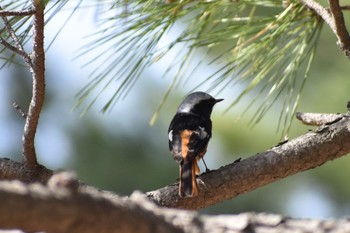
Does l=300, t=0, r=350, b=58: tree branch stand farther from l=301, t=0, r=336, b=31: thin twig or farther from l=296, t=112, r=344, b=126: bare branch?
l=296, t=112, r=344, b=126: bare branch

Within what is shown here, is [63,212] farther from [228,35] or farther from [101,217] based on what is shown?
[228,35]

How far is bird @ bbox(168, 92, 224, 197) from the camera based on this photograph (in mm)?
1963

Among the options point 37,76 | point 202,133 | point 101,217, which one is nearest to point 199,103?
point 202,133

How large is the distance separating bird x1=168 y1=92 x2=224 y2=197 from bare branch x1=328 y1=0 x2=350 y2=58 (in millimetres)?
414

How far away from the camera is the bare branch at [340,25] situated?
1.52 metres

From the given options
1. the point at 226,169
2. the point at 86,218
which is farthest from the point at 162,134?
the point at 86,218

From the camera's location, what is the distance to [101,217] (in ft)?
2.23

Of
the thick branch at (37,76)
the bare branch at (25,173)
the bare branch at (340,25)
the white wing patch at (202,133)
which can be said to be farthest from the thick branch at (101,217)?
the white wing patch at (202,133)

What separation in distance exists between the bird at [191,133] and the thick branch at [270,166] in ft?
0.21

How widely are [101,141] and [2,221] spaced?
3.95m

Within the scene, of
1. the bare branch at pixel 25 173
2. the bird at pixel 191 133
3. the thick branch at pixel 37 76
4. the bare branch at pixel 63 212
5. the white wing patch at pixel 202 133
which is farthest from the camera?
the white wing patch at pixel 202 133

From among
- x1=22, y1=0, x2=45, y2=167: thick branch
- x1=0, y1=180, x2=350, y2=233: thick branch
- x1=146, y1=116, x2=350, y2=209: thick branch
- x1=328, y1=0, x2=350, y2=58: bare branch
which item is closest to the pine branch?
x1=146, y1=116, x2=350, y2=209: thick branch

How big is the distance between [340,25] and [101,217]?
3.25ft

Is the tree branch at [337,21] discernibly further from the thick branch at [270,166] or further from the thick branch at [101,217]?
the thick branch at [101,217]
